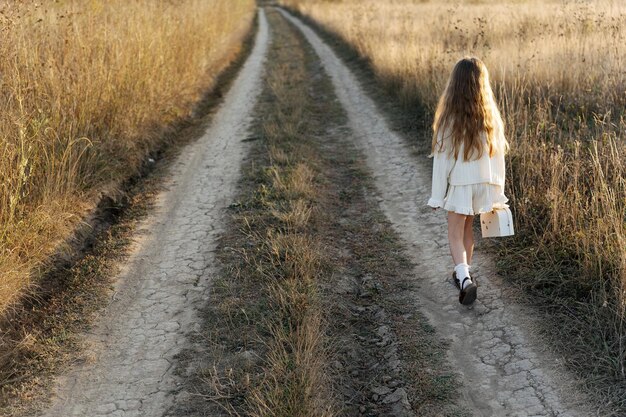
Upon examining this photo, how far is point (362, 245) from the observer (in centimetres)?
519

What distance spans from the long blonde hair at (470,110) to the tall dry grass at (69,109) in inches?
124

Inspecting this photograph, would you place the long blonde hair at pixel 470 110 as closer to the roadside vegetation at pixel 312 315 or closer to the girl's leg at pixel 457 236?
the girl's leg at pixel 457 236

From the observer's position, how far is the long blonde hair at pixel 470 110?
4.04m

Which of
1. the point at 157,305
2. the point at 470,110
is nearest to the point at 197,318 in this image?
the point at 157,305

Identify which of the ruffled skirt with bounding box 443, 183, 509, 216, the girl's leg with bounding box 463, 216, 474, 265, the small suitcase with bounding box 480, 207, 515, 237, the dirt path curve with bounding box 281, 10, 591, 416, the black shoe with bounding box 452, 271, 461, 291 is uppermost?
the ruffled skirt with bounding box 443, 183, 509, 216

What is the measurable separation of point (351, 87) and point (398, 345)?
8.91 metres

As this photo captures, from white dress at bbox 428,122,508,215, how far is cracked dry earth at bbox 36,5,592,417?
0.62 metres

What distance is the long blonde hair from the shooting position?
4.04 m

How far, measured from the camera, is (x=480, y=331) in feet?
12.5

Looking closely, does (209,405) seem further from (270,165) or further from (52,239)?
(270,165)

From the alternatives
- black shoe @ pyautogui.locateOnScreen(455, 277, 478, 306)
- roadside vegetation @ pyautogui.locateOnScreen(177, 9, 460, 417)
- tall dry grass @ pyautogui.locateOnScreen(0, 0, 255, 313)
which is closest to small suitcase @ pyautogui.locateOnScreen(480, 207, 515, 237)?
black shoe @ pyautogui.locateOnScreen(455, 277, 478, 306)

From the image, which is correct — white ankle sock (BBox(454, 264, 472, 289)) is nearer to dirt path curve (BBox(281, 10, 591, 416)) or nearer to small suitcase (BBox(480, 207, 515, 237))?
dirt path curve (BBox(281, 10, 591, 416))

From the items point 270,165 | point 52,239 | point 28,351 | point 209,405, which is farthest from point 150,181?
point 209,405

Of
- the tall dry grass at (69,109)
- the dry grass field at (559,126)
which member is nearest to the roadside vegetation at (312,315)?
the dry grass field at (559,126)
